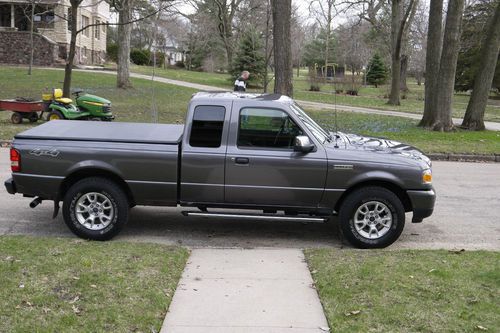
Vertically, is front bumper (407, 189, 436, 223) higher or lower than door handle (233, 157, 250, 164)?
lower

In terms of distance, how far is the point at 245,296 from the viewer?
493cm

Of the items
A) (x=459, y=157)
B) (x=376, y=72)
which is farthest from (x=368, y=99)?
(x=459, y=157)

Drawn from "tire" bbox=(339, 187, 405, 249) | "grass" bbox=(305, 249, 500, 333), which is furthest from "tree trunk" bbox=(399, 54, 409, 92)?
"grass" bbox=(305, 249, 500, 333)

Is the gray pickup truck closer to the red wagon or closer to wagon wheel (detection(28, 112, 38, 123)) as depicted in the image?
the red wagon

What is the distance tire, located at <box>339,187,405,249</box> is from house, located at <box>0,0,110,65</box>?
108 feet

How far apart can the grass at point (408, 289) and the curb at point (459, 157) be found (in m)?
8.49

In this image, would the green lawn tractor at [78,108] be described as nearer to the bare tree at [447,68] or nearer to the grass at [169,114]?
the grass at [169,114]

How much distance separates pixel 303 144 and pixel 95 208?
257 cm

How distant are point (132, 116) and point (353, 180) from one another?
13766 millimetres

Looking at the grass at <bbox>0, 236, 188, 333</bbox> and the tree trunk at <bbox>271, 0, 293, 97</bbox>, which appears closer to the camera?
the grass at <bbox>0, 236, 188, 333</bbox>

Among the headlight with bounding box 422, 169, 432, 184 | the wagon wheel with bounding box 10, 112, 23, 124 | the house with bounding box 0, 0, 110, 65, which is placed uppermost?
the house with bounding box 0, 0, 110, 65

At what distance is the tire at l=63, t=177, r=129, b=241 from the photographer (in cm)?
661

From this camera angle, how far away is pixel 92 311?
436 cm

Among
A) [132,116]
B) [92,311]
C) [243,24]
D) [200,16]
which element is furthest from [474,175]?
[200,16]
